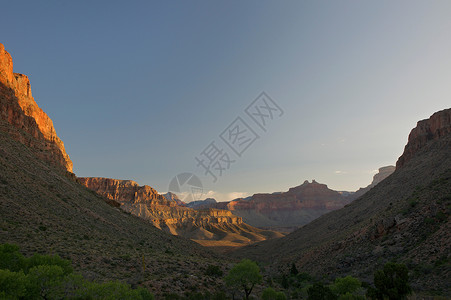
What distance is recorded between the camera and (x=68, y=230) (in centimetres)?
3019

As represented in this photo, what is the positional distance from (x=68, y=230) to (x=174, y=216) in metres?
133

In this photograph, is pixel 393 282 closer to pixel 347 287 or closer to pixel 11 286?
pixel 347 287

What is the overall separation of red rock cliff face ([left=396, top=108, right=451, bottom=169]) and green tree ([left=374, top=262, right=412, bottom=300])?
5794 centimetres

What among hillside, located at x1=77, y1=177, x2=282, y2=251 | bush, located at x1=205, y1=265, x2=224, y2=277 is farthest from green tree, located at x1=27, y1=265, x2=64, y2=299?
hillside, located at x1=77, y1=177, x2=282, y2=251

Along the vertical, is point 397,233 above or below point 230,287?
above

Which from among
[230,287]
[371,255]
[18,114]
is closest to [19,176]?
[18,114]

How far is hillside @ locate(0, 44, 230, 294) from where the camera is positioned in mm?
22391

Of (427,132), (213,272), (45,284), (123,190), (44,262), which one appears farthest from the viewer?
(123,190)

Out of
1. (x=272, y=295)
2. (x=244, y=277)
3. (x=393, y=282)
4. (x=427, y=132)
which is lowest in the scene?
(x=272, y=295)

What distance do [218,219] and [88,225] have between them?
137 meters

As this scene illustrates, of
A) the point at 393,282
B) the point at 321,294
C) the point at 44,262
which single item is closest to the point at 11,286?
the point at 44,262

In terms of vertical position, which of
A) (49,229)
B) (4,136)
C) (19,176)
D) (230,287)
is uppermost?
(4,136)

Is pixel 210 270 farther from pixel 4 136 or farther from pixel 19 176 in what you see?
pixel 4 136

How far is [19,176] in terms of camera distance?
35.0m
